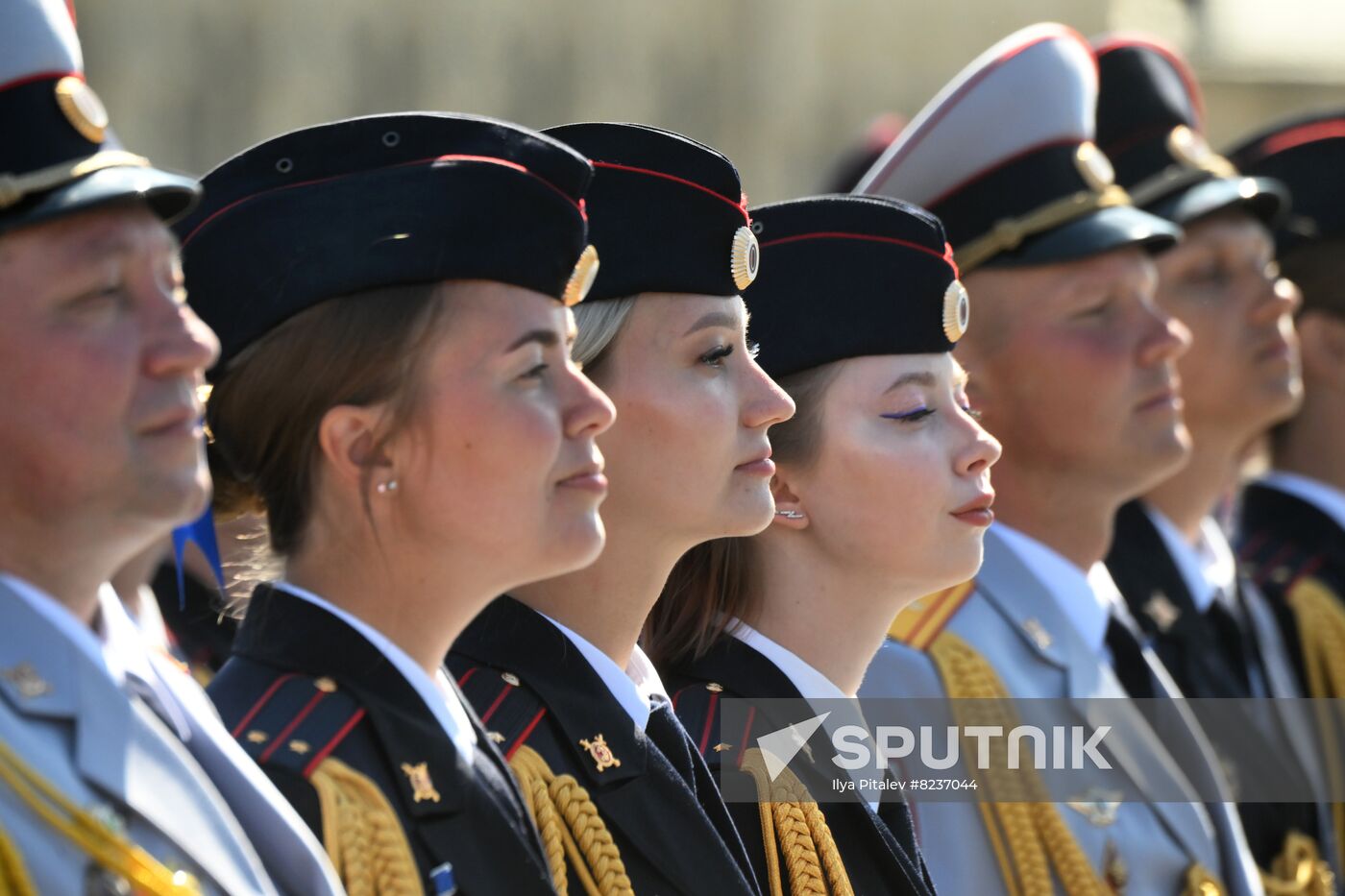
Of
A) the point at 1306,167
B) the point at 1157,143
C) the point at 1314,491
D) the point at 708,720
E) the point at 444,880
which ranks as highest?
the point at 1306,167

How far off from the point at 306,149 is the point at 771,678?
4.54ft

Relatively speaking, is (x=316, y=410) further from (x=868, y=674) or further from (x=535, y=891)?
(x=868, y=674)

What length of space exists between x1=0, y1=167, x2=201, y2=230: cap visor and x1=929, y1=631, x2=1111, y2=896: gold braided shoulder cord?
2.39 m

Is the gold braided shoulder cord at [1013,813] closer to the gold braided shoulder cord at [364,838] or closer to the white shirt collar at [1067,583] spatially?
the white shirt collar at [1067,583]

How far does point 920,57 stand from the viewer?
16469 mm

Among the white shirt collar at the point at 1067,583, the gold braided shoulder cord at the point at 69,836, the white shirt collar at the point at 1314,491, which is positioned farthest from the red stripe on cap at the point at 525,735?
the white shirt collar at the point at 1314,491

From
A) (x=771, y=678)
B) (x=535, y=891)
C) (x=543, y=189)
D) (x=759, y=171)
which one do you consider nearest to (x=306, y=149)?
(x=543, y=189)

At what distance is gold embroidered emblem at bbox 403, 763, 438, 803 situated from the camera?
3.05 m

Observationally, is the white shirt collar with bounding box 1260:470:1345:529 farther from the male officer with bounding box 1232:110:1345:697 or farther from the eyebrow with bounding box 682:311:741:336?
the eyebrow with bounding box 682:311:741:336

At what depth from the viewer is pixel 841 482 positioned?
4266 millimetres

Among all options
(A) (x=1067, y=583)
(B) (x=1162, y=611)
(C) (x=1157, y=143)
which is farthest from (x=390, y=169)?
(C) (x=1157, y=143)

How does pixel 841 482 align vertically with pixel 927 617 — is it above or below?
above

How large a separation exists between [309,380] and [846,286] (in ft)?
4.56

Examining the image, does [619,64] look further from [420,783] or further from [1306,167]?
[420,783]
